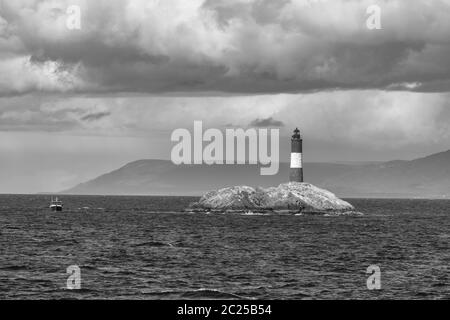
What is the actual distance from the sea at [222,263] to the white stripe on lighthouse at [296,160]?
3900 centimetres

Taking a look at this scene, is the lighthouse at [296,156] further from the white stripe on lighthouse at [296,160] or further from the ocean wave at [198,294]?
the ocean wave at [198,294]

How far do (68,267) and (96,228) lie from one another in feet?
156

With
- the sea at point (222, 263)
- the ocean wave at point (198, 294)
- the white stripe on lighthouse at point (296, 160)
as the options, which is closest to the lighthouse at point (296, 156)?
the white stripe on lighthouse at point (296, 160)

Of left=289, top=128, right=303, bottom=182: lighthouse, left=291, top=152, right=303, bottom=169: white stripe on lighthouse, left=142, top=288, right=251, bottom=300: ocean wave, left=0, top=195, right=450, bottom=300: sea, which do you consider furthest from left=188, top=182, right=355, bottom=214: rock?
left=142, top=288, right=251, bottom=300: ocean wave

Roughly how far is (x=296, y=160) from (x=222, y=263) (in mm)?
79735

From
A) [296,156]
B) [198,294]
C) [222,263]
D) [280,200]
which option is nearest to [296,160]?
[296,156]

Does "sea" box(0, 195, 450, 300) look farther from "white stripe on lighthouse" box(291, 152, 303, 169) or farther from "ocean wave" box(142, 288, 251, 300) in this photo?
"white stripe on lighthouse" box(291, 152, 303, 169)

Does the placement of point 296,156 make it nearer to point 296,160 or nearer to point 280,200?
point 296,160

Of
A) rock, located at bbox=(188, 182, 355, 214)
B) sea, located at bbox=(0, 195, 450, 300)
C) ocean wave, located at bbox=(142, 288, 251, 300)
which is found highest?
rock, located at bbox=(188, 182, 355, 214)

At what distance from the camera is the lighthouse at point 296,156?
5172 inches

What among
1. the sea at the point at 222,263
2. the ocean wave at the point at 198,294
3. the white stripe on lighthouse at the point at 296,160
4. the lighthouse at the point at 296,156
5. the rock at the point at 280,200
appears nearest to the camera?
the ocean wave at the point at 198,294

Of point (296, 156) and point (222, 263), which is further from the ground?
point (296, 156)

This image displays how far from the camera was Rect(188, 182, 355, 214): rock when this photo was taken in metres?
137

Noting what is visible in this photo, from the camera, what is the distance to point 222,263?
185 ft
